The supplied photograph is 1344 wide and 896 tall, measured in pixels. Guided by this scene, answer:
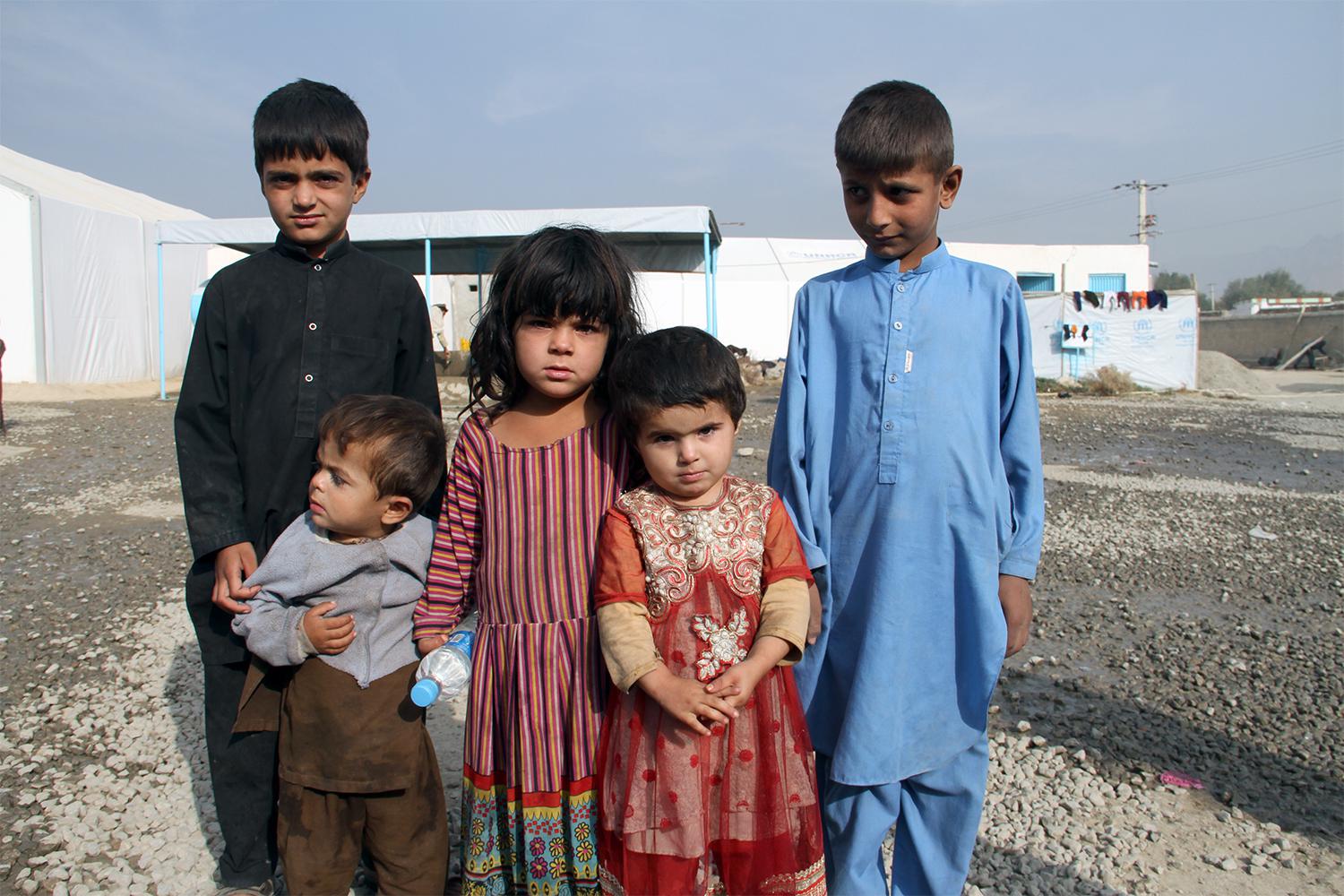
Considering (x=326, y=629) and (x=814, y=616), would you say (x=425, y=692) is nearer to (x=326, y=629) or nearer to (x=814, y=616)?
(x=326, y=629)

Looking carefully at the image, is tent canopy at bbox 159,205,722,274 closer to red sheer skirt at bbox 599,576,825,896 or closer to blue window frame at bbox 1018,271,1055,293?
red sheer skirt at bbox 599,576,825,896

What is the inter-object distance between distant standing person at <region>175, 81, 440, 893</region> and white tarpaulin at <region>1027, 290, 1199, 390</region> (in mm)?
18556

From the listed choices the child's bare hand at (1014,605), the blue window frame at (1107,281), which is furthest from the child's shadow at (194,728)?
the blue window frame at (1107,281)

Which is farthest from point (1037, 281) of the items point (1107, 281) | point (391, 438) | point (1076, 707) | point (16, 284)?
point (391, 438)

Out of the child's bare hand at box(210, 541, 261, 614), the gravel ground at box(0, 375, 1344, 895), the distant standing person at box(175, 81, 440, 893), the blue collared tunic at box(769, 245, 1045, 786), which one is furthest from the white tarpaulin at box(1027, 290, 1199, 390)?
the child's bare hand at box(210, 541, 261, 614)

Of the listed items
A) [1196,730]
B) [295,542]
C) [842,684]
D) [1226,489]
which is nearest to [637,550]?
[842,684]

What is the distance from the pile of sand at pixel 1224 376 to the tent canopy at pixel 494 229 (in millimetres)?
12645

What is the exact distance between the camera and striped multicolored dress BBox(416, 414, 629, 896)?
5.77 ft

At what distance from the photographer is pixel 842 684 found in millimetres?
1931

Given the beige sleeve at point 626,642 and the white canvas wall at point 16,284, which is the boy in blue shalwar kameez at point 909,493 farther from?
the white canvas wall at point 16,284

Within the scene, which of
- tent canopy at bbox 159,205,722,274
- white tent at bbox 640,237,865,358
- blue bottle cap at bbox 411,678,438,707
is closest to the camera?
blue bottle cap at bbox 411,678,438,707

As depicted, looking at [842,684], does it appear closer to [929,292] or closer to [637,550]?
[637,550]

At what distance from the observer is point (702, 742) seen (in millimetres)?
1660

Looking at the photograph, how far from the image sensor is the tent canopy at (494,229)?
1309 centimetres
